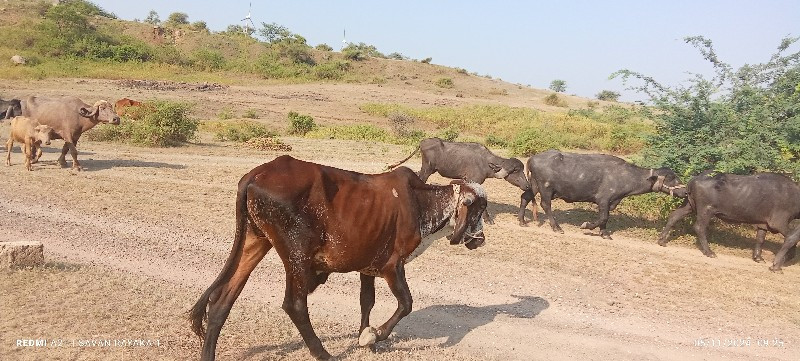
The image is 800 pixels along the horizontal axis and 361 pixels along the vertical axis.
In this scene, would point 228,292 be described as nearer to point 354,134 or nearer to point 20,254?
point 20,254

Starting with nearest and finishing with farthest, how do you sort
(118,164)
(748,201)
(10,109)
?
(748,201) → (118,164) → (10,109)

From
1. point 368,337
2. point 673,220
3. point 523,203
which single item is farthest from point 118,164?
point 673,220

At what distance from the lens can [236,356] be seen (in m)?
6.22

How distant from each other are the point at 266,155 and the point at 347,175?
16716 millimetres

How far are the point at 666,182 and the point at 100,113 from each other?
603 inches

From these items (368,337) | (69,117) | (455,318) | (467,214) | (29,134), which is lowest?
(455,318)

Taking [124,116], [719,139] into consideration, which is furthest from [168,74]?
[719,139]

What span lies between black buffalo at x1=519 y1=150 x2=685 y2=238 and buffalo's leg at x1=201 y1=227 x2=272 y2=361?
370 inches

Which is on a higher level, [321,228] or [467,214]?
[467,214]

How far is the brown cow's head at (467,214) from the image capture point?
21.4 feet

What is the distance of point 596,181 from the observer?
13.9 m

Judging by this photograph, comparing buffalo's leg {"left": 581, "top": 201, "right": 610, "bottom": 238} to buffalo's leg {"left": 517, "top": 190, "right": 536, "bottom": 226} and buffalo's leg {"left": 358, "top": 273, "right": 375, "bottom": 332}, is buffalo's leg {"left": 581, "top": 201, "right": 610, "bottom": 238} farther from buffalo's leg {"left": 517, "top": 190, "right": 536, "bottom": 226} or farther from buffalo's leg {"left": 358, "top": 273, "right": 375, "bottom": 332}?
buffalo's leg {"left": 358, "top": 273, "right": 375, "bottom": 332}

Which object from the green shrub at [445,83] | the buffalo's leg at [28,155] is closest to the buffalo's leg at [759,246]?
the buffalo's leg at [28,155]

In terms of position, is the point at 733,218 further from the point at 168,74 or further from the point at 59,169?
the point at 168,74
